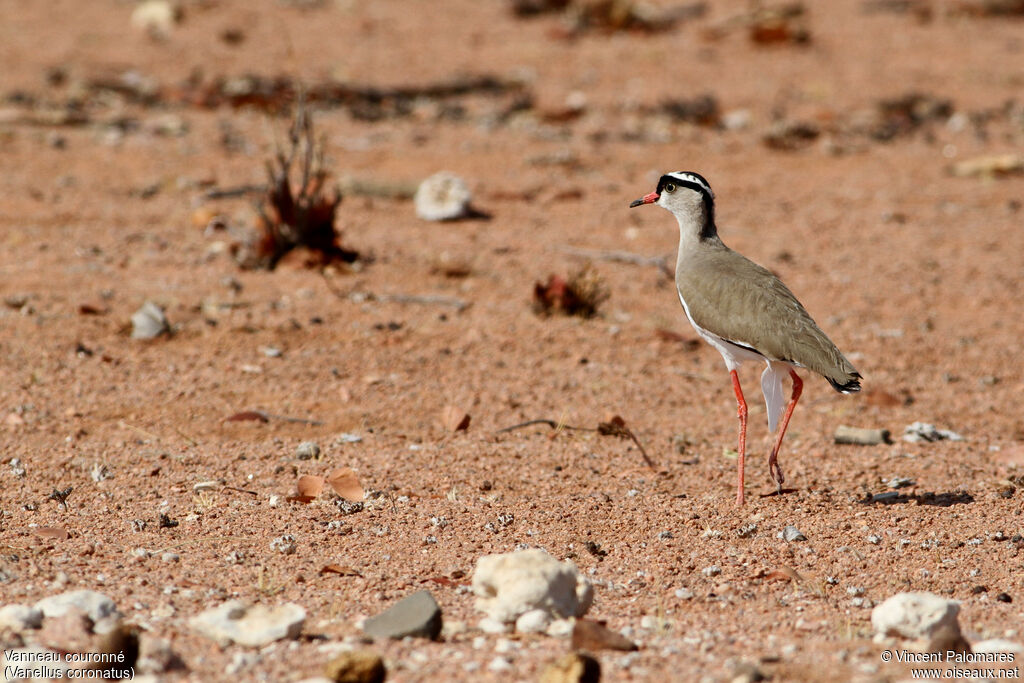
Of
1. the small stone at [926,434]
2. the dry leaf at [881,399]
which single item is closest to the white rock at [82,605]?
the small stone at [926,434]

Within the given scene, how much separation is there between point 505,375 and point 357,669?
400 cm

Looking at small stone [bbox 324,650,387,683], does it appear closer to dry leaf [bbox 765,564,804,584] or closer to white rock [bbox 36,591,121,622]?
white rock [bbox 36,591,121,622]

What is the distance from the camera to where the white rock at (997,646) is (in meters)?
3.79

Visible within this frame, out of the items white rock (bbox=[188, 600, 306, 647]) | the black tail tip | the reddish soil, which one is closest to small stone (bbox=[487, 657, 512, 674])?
the reddish soil

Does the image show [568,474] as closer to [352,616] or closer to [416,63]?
[352,616]

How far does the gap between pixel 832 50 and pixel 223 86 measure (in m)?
9.20

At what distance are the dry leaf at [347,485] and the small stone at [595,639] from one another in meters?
1.87

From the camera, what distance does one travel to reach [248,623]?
3854 mm

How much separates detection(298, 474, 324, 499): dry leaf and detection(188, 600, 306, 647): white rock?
1.52m

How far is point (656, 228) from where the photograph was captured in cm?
1062

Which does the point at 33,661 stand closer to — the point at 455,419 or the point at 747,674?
the point at 747,674

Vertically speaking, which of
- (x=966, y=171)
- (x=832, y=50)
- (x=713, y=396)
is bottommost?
(x=713, y=396)

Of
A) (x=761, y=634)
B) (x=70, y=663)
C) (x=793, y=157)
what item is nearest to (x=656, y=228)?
(x=793, y=157)

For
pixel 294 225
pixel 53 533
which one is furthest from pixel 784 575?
pixel 294 225
